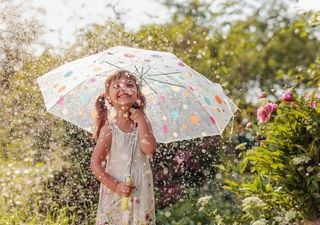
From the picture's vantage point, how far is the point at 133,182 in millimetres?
4508

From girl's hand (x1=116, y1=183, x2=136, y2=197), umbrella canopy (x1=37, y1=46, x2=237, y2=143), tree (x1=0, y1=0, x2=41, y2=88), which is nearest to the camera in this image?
girl's hand (x1=116, y1=183, x2=136, y2=197)

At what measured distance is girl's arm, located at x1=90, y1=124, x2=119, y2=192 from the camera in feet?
14.6

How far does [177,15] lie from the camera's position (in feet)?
53.0

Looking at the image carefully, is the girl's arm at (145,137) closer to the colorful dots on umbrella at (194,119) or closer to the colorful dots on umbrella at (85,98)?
the colorful dots on umbrella at (194,119)

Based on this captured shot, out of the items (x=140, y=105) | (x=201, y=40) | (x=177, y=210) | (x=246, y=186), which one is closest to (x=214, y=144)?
(x=177, y=210)

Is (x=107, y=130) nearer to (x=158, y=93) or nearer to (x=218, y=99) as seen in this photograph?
(x=158, y=93)

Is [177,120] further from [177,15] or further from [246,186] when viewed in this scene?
[177,15]

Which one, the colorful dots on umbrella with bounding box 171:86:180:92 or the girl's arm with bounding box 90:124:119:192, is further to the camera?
the colorful dots on umbrella with bounding box 171:86:180:92

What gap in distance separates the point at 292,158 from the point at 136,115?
122 centimetres

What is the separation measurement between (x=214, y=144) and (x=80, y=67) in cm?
428

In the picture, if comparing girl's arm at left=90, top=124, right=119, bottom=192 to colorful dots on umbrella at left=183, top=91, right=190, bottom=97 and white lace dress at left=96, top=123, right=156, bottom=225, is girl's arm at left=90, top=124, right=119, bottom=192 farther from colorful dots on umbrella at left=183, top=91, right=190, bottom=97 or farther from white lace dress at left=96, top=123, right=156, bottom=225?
colorful dots on umbrella at left=183, top=91, right=190, bottom=97

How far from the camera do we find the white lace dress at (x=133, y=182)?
4520mm

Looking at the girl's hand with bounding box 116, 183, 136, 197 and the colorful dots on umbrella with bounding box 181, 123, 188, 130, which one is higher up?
the colorful dots on umbrella with bounding box 181, 123, 188, 130

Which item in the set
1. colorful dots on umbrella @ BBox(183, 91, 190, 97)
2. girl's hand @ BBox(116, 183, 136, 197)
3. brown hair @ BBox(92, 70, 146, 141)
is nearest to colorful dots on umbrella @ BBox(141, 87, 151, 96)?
brown hair @ BBox(92, 70, 146, 141)
